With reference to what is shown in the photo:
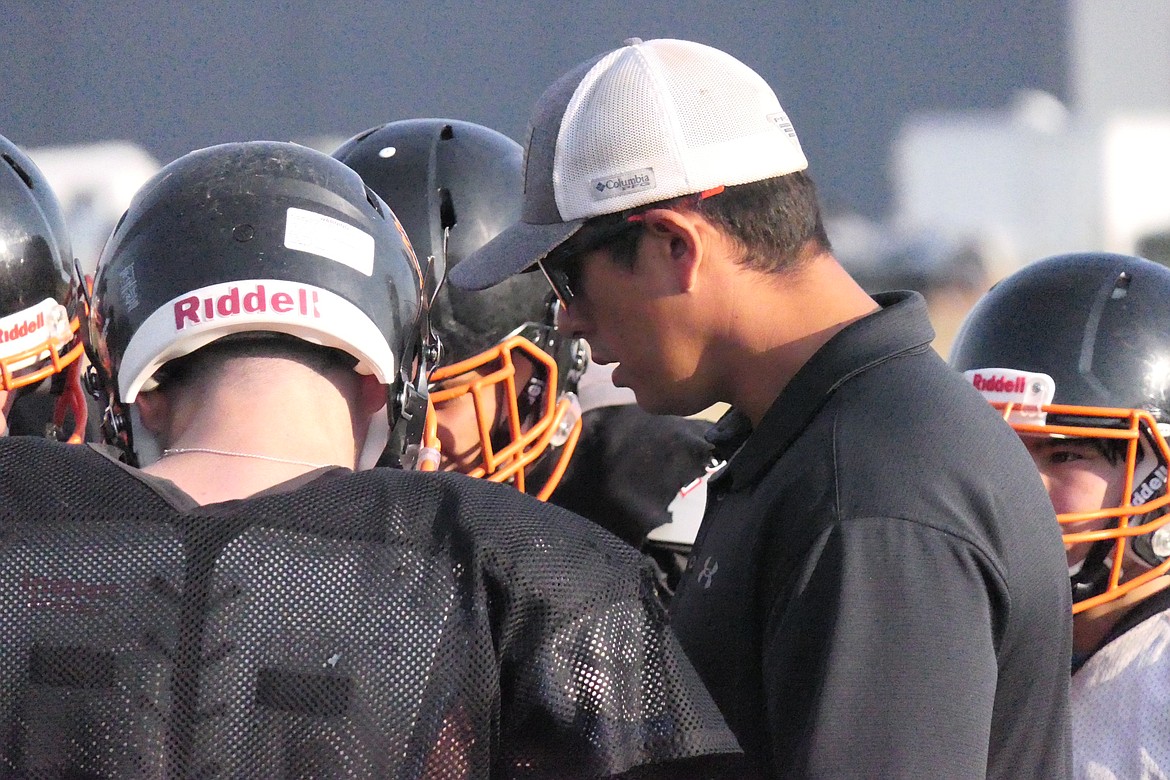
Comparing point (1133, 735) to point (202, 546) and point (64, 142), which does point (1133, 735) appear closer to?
point (202, 546)

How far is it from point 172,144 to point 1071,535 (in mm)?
21785

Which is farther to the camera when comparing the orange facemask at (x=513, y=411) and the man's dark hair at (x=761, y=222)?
the orange facemask at (x=513, y=411)

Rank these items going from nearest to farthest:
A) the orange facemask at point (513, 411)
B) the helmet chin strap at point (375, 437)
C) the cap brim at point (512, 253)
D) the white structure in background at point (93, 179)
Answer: the helmet chin strap at point (375, 437) < the cap brim at point (512, 253) < the orange facemask at point (513, 411) < the white structure in background at point (93, 179)

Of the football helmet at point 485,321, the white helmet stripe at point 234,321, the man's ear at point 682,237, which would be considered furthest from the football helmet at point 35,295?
the man's ear at point 682,237

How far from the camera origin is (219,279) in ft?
5.72

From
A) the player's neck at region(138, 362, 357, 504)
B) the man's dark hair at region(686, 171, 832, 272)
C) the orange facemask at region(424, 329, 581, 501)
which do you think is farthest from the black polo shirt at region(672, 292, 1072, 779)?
the orange facemask at region(424, 329, 581, 501)

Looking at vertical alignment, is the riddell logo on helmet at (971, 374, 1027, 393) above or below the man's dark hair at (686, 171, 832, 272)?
below

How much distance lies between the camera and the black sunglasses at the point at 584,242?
2.05 m

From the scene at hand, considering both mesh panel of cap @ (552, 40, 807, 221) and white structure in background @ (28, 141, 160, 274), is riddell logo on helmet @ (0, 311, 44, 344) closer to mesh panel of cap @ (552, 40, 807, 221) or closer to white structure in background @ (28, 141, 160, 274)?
mesh panel of cap @ (552, 40, 807, 221)

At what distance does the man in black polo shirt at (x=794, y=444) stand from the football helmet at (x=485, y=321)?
753 mm

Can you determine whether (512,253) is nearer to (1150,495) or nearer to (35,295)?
(35,295)

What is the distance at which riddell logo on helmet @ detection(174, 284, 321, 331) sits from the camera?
67.2 inches

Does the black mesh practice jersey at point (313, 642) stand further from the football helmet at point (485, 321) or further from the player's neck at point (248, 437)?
the football helmet at point (485, 321)

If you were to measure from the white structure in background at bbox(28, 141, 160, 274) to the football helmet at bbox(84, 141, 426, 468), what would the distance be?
14.6 metres
